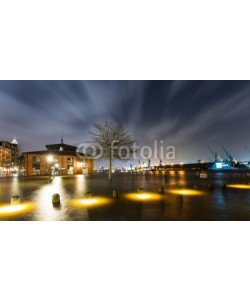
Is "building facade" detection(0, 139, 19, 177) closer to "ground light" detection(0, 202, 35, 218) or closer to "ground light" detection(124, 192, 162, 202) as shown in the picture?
"ground light" detection(0, 202, 35, 218)

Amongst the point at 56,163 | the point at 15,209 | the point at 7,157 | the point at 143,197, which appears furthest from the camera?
the point at 7,157

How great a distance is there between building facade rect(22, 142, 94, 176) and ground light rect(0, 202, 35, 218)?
138 ft

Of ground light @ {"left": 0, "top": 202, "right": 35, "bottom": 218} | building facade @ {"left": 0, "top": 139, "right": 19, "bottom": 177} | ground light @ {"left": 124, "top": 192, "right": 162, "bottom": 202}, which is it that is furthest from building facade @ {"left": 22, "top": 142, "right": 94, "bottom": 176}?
ground light @ {"left": 124, "top": 192, "right": 162, "bottom": 202}

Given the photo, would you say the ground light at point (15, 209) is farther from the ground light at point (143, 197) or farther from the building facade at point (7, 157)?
the building facade at point (7, 157)

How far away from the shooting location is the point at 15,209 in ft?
41.4

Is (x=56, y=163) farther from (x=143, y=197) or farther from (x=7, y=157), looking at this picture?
(x=143, y=197)

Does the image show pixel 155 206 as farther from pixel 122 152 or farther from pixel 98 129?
pixel 98 129

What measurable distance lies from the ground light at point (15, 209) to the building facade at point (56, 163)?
138 ft

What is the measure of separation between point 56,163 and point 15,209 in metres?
52.9

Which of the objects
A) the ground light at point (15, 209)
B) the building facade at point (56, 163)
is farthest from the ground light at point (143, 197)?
the building facade at point (56, 163)

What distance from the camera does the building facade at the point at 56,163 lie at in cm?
6053

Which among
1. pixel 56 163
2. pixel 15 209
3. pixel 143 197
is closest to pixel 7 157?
pixel 56 163

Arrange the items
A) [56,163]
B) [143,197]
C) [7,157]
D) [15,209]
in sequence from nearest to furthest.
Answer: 1. [15,209]
2. [143,197]
3. [56,163]
4. [7,157]
